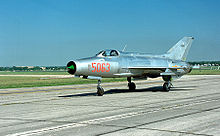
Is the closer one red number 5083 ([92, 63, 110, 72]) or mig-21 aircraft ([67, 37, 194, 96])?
mig-21 aircraft ([67, 37, 194, 96])

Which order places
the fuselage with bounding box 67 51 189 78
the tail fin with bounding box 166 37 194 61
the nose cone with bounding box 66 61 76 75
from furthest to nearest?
1. the tail fin with bounding box 166 37 194 61
2. the fuselage with bounding box 67 51 189 78
3. the nose cone with bounding box 66 61 76 75

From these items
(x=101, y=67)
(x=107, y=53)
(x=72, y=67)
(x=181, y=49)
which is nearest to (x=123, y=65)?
(x=107, y=53)

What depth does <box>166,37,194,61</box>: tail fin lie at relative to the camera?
2696cm

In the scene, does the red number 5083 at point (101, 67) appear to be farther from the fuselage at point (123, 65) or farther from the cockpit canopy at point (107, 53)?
the cockpit canopy at point (107, 53)

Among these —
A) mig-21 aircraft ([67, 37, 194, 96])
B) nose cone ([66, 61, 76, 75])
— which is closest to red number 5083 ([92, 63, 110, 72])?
mig-21 aircraft ([67, 37, 194, 96])

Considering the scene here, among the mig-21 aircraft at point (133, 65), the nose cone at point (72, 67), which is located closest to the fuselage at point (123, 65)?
the mig-21 aircraft at point (133, 65)

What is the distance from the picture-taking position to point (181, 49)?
27.5m

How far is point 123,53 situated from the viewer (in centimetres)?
2206

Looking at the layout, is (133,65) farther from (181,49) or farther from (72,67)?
(181,49)

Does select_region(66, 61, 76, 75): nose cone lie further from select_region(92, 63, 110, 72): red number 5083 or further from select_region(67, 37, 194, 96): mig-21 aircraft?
select_region(92, 63, 110, 72): red number 5083

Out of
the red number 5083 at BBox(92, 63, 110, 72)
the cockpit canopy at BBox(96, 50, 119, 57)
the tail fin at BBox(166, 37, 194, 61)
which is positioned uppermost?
the tail fin at BBox(166, 37, 194, 61)

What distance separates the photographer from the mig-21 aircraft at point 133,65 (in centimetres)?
1883

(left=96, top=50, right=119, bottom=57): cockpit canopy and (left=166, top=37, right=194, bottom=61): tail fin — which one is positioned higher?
(left=166, top=37, right=194, bottom=61): tail fin

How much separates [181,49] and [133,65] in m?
7.41
